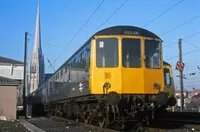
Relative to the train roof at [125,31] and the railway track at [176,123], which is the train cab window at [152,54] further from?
the railway track at [176,123]

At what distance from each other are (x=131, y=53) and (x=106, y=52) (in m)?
0.95

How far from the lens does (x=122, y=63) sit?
43.9 ft

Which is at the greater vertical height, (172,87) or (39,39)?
(39,39)

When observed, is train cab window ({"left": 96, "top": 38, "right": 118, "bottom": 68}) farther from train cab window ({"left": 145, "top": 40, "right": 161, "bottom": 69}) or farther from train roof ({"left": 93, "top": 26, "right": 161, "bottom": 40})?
train cab window ({"left": 145, "top": 40, "right": 161, "bottom": 69})

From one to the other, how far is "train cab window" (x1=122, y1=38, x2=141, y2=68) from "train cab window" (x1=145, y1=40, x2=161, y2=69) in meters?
0.35

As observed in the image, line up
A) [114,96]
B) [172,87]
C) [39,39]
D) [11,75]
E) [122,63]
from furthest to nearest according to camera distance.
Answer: [39,39], [11,75], [172,87], [122,63], [114,96]

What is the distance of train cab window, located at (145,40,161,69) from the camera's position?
45.4 ft

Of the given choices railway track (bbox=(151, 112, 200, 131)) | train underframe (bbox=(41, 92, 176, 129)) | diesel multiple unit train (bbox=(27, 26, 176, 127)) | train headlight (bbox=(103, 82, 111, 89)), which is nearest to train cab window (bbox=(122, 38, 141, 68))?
diesel multiple unit train (bbox=(27, 26, 176, 127))

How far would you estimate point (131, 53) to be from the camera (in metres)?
13.6

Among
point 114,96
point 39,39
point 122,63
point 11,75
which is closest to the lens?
point 114,96

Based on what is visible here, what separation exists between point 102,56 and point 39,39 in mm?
84257

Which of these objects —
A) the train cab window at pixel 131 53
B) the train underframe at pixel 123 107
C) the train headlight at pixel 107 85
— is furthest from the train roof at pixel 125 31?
the train underframe at pixel 123 107

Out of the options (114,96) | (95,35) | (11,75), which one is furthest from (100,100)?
(11,75)

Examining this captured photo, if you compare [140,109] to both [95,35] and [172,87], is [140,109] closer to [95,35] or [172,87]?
[95,35]
